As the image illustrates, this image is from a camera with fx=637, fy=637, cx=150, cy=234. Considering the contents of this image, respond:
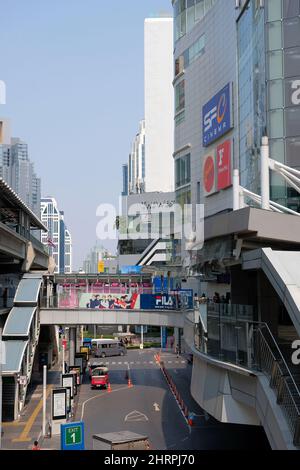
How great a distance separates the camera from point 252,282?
84.3ft

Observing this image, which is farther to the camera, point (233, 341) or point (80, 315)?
point (80, 315)

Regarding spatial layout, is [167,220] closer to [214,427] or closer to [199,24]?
[199,24]

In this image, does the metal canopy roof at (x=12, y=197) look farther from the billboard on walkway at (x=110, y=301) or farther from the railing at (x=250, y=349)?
the railing at (x=250, y=349)

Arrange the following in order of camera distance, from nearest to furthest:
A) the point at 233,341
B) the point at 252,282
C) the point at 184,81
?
the point at 233,341 < the point at 252,282 < the point at 184,81

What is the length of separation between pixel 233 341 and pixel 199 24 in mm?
47797

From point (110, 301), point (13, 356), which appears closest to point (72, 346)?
point (110, 301)

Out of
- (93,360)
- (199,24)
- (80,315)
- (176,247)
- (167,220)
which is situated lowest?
(93,360)

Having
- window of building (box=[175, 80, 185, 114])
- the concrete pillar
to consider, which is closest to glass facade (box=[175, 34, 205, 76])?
window of building (box=[175, 80, 185, 114])

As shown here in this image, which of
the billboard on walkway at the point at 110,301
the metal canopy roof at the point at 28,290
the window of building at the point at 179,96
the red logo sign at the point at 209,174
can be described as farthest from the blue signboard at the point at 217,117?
the metal canopy roof at the point at 28,290

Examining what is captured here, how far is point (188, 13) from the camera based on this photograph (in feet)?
208

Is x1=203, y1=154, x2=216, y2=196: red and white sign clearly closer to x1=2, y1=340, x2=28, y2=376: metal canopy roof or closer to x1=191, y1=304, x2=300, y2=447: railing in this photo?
x1=2, y1=340, x2=28, y2=376: metal canopy roof

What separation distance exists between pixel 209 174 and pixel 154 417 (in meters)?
25.4

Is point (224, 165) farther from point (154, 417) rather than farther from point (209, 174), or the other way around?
point (154, 417)
